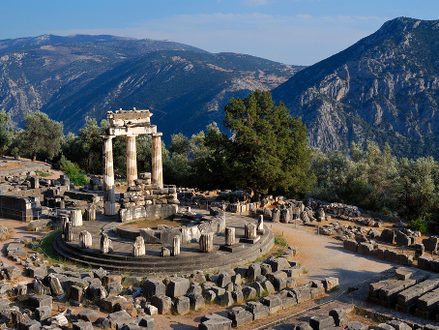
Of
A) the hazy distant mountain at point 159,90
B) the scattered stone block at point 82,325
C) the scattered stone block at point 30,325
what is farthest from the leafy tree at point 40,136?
the hazy distant mountain at point 159,90

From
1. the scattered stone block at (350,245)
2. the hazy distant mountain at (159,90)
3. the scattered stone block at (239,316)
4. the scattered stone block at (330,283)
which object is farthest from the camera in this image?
the hazy distant mountain at (159,90)

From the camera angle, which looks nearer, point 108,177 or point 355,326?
point 355,326

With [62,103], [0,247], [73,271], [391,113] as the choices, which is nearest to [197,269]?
[73,271]

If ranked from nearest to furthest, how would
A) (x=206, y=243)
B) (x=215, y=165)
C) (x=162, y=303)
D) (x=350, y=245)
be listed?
(x=162, y=303) → (x=206, y=243) → (x=350, y=245) → (x=215, y=165)

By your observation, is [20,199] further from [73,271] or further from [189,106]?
[189,106]

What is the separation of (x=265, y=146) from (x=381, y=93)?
87.3 meters

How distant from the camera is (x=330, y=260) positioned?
24.3 m

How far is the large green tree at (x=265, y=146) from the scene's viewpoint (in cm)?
3678

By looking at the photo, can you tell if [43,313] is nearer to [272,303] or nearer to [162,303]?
[162,303]

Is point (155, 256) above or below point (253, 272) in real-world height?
above

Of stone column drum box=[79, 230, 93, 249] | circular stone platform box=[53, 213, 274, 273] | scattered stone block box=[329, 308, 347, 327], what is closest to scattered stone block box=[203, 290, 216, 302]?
circular stone platform box=[53, 213, 274, 273]

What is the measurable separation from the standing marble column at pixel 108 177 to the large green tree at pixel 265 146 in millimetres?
10911

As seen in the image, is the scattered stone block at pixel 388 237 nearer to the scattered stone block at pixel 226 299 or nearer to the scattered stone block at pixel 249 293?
the scattered stone block at pixel 249 293

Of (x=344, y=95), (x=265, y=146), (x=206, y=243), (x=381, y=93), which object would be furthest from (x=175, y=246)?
(x=381, y=93)
